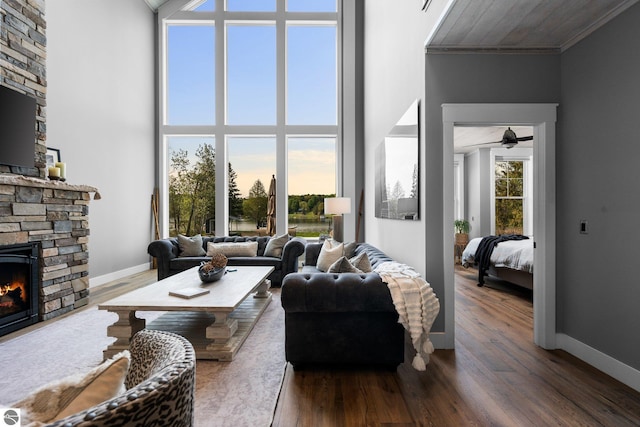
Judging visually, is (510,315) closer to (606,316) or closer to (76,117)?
(606,316)

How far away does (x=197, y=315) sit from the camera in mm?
3625

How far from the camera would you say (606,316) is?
2514 millimetres

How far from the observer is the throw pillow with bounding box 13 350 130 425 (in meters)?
0.75

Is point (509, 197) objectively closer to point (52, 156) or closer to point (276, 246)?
point (276, 246)

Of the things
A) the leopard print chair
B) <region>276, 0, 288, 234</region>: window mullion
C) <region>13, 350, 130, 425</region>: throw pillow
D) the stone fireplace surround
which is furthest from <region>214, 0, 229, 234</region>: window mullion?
<region>13, 350, 130, 425</region>: throw pillow

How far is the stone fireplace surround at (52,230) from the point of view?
334cm

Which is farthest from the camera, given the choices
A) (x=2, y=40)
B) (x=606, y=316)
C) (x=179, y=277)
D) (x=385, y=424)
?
(x=179, y=277)

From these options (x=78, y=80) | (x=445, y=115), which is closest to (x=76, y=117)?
(x=78, y=80)

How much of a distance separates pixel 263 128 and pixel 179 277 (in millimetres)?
4200

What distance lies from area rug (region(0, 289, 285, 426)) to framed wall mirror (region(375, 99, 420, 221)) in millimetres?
1737

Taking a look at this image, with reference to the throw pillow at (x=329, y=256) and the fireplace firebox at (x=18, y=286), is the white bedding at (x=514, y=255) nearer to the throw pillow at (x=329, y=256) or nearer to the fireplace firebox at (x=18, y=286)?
the throw pillow at (x=329, y=256)

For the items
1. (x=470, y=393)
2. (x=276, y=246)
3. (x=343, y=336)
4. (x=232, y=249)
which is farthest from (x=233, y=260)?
(x=470, y=393)

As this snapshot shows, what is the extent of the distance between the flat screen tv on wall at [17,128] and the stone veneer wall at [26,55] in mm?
102

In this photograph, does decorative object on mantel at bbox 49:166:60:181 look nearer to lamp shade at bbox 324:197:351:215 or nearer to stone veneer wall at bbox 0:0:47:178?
stone veneer wall at bbox 0:0:47:178
